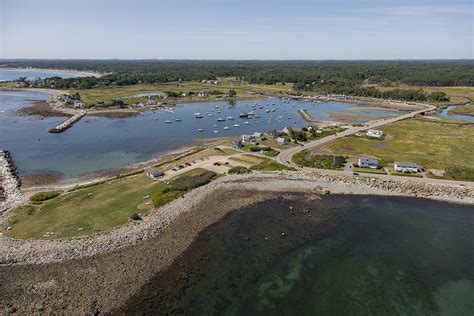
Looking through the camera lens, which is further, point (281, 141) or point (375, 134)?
point (375, 134)

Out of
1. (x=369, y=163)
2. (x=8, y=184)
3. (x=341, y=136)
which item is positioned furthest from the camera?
(x=341, y=136)

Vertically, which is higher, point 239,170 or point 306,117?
point 306,117

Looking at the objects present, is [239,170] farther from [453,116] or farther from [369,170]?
[453,116]

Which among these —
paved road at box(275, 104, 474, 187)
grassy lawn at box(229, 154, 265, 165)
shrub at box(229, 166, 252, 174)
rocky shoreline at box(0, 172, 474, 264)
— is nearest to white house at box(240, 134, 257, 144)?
paved road at box(275, 104, 474, 187)

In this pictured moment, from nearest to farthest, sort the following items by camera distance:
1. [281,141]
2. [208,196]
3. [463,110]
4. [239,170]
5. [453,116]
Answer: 1. [208,196]
2. [239,170]
3. [281,141]
4. [453,116]
5. [463,110]

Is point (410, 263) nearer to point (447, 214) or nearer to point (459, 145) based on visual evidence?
point (447, 214)

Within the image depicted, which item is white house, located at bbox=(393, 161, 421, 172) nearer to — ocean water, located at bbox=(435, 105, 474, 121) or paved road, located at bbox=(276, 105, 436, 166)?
paved road, located at bbox=(276, 105, 436, 166)

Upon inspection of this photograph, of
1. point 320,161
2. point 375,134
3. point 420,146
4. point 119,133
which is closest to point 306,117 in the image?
point 375,134
